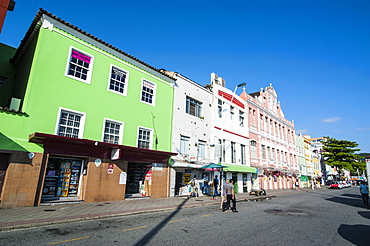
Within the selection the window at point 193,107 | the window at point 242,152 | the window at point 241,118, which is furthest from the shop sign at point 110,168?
the window at point 241,118

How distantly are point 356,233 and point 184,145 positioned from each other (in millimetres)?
13394

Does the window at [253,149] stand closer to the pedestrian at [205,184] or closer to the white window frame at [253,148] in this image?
the white window frame at [253,148]

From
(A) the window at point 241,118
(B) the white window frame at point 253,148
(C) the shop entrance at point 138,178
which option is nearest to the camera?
(C) the shop entrance at point 138,178

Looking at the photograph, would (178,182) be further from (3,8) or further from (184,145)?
(3,8)

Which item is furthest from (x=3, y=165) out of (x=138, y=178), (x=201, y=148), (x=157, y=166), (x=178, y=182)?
(x=201, y=148)

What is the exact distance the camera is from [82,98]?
13.0 m

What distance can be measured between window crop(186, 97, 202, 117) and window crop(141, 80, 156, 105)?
424 cm

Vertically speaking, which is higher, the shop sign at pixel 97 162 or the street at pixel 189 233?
the shop sign at pixel 97 162

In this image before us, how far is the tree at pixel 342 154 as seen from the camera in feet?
170

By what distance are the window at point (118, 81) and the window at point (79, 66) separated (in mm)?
1532

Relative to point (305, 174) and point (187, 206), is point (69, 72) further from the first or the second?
point (305, 174)

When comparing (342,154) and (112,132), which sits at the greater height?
(342,154)

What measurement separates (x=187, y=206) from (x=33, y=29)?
13712 mm

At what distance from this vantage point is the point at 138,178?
1636 cm
